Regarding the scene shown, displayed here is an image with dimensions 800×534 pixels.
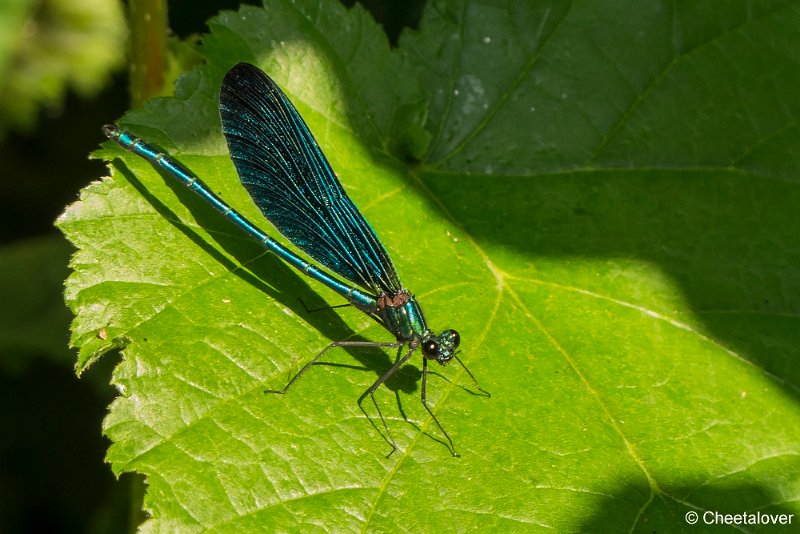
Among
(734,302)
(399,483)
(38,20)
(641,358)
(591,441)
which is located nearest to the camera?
(399,483)

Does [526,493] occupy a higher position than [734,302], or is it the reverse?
[734,302]

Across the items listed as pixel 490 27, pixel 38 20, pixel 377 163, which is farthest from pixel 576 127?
pixel 38 20

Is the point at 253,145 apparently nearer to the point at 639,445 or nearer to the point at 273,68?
the point at 273,68

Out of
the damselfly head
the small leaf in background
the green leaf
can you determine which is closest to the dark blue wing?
the green leaf

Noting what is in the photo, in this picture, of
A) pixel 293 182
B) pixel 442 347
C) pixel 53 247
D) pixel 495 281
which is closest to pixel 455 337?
pixel 442 347

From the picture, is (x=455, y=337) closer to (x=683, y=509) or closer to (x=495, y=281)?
(x=495, y=281)

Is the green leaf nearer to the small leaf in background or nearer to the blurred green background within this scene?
the blurred green background

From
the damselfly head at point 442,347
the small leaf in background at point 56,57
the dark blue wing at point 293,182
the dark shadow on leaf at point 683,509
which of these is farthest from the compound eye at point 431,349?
the small leaf in background at point 56,57
